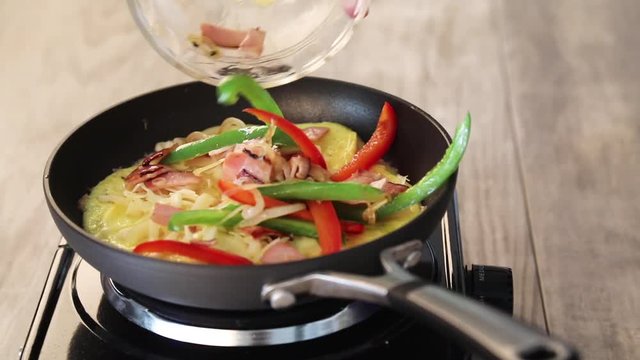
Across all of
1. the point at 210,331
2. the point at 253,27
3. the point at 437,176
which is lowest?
the point at 210,331

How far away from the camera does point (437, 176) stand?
907 mm

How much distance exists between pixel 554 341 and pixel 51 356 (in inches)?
24.3

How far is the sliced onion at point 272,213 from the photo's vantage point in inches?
34.3

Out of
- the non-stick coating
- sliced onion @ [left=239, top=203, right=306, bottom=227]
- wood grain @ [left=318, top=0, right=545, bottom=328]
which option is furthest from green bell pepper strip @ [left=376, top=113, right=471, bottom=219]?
wood grain @ [left=318, top=0, right=545, bottom=328]

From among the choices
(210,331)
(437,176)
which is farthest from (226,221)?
(437,176)

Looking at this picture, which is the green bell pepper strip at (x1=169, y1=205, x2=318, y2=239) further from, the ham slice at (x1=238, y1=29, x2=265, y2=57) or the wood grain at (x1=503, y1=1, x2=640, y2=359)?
the wood grain at (x1=503, y1=1, x2=640, y2=359)

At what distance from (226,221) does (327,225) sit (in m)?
0.12

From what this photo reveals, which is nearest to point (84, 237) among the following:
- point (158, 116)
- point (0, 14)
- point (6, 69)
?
point (158, 116)

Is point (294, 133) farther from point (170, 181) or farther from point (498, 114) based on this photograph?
point (498, 114)

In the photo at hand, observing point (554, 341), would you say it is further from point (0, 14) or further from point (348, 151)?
point (0, 14)

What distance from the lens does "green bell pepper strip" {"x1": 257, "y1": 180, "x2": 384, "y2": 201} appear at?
0.89 meters

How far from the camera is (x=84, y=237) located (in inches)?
31.0

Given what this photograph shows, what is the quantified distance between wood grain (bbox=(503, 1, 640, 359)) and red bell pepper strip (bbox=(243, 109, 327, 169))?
A: 0.49m

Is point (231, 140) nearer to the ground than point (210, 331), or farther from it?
farther from it
